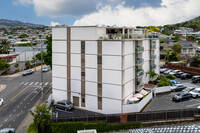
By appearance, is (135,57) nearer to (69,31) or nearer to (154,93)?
(154,93)

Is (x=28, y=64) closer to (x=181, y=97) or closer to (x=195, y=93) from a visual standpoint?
(x=181, y=97)

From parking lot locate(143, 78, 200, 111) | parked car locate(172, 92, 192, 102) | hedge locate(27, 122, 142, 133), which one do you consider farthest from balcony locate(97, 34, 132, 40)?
parked car locate(172, 92, 192, 102)

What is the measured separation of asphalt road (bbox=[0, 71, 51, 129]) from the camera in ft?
98.1

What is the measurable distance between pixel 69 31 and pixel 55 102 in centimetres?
1372

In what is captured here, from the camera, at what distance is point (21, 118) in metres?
29.9

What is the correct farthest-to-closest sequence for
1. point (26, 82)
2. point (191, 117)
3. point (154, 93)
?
1. point (26, 82)
2. point (154, 93)
3. point (191, 117)

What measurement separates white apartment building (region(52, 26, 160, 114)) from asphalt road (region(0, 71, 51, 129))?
22.6ft

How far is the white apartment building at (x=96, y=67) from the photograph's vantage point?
94.8ft

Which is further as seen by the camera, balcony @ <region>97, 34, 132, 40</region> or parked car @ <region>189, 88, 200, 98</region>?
parked car @ <region>189, 88, 200, 98</region>

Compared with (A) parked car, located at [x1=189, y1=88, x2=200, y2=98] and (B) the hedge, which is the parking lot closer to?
(A) parked car, located at [x1=189, y1=88, x2=200, y2=98]

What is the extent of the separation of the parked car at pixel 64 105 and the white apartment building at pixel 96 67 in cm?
144

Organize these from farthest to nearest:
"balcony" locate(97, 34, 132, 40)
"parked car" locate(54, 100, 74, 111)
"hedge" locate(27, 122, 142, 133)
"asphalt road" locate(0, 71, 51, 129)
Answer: "parked car" locate(54, 100, 74, 111)
"asphalt road" locate(0, 71, 51, 129)
"balcony" locate(97, 34, 132, 40)
"hedge" locate(27, 122, 142, 133)

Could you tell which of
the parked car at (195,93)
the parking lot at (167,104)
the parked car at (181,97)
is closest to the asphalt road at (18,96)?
the parking lot at (167,104)

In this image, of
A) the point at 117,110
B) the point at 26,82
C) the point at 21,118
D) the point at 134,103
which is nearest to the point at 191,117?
the point at 134,103
